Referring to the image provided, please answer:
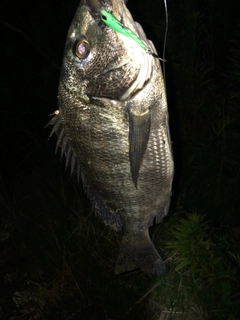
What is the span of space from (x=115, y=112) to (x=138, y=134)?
0.45ft

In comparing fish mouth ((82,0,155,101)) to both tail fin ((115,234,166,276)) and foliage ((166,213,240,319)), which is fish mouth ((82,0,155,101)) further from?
foliage ((166,213,240,319))

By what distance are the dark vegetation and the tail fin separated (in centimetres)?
55

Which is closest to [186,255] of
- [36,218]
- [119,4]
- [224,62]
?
[119,4]

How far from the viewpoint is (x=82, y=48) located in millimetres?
1183

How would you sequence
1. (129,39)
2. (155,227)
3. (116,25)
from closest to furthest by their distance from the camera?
(116,25) → (129,39) → (155,227)

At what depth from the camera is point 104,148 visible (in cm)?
129

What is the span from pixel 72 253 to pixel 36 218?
33.5 inches

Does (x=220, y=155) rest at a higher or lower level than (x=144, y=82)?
lower

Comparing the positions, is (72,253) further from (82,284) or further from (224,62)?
(224,62)

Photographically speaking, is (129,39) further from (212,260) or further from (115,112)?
(212,260)

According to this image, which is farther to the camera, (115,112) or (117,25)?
(115,112)

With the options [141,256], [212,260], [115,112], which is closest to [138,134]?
[115,112]

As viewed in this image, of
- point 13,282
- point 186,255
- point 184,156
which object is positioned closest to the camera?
point 186,255

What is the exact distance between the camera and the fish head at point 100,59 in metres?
1.13
